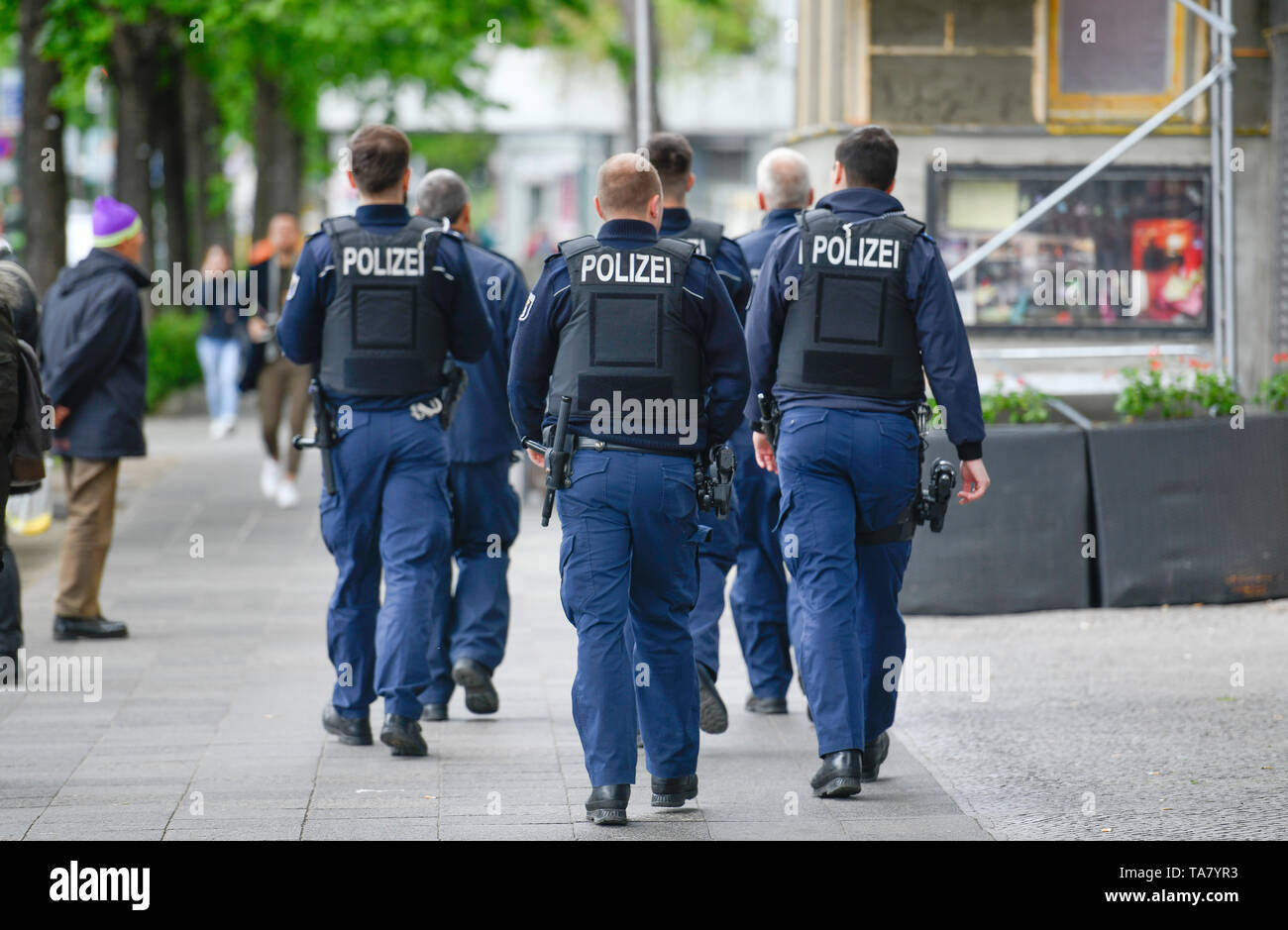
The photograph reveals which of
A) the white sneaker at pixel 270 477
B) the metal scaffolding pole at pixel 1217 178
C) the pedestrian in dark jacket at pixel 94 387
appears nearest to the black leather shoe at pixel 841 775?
the pedestrian in dark jacket at pixel 94 387

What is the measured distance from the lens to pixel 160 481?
51.7ft

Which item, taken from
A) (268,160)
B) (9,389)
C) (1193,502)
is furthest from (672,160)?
(268,160)

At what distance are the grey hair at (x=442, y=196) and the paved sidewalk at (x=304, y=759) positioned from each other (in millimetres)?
1922

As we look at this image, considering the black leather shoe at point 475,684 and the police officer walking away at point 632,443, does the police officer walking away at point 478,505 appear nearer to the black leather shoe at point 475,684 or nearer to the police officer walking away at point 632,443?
the black leather shoe at point 475,684

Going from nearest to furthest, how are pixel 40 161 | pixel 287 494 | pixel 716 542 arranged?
pixel 716 542 < pixel 287 494 < pixel 40 161

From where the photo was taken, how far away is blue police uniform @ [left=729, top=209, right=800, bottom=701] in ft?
23.4

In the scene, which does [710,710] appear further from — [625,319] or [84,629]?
[84,629]

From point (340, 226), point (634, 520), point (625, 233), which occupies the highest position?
point (340, 226)

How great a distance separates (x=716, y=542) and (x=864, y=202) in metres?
1.57

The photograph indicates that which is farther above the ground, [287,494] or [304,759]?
[287,494]

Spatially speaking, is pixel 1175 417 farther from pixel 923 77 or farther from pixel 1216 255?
pixel 923 77

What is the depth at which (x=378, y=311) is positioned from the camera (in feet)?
21.1

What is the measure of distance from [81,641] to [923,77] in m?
6.49
